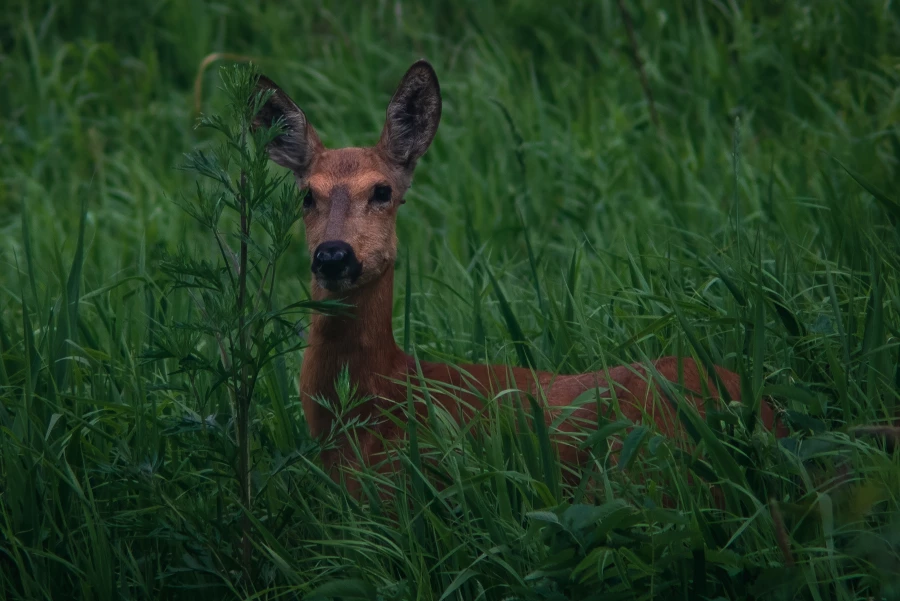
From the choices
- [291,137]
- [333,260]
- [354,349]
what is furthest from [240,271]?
[291,137]

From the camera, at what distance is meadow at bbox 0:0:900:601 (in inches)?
108

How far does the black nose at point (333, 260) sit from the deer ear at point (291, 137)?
56 centimetres

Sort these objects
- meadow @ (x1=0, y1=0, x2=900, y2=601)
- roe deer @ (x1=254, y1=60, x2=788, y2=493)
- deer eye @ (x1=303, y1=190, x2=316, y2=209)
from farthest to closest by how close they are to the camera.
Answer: deer eye @ (x1=303, y1=190, x2=316, y2=209) < roe deer @ (x1=254, y1=60, x2=788, y2=493) < meadow @ (x1=0, y1=0, x2=900, y2=601)

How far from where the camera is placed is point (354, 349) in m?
3.48

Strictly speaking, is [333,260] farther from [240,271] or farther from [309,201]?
[240,271]

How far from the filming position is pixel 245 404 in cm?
282

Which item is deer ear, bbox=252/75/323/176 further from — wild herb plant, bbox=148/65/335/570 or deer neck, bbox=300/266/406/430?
wild herb plant, bbox=148/65/335/570

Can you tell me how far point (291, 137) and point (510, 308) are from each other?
0.87m

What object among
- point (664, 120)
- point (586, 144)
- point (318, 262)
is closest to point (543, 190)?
point (586, 144)

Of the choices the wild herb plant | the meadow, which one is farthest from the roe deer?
the wild herb plant

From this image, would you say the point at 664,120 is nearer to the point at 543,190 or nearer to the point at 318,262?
the point at 543,190

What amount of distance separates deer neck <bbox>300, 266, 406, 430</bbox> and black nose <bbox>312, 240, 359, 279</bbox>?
0.08 metres

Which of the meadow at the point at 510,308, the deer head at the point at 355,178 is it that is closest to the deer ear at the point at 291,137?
the deer head at the point at 355,178

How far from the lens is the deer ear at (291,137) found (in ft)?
12.5
